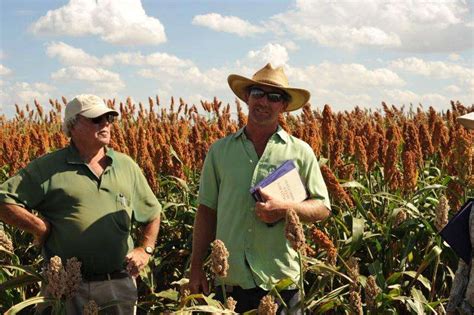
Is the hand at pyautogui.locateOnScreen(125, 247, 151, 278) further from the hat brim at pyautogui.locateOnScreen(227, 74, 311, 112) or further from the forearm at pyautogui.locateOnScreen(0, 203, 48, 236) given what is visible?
the hat brim at pyautogui.locateOnScreen(227, 74, 311, 112)

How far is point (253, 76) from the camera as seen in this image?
3.83 metres

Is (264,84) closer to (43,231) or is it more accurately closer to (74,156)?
(74,156)

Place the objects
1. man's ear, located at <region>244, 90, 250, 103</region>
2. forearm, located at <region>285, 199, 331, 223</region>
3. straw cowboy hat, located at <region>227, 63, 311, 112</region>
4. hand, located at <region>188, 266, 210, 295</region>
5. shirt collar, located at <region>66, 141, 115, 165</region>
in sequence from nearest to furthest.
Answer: forearm, located at <region>285, 199, 331, 223</region> → hand, located at <region>188, 266, 210, 295</region> → straw cowboy hat, located at <region>227, 63, 311, 112</region> → shirt collar, located at <region>66, 141, 115, 165</region> → man's ear, located at <region>244, 90, 250, 103</region>

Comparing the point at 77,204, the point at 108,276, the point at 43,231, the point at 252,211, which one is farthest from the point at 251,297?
the point at 43,231

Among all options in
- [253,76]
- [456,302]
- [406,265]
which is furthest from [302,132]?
[456,302]

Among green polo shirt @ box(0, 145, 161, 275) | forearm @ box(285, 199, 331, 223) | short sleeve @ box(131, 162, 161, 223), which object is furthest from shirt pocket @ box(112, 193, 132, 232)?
forearm @ box(285, 199, 331, 223)

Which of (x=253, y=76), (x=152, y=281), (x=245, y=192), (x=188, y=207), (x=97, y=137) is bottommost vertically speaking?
(x=152, y=281)

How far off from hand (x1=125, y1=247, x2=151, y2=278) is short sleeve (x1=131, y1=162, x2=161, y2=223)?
18 centimetres

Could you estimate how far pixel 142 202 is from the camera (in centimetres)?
407

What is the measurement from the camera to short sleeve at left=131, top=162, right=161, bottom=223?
13.3ft

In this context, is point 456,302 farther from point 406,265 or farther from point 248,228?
point 406,265

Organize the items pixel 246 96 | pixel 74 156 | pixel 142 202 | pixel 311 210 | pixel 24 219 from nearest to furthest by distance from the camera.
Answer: pixel 311 210
pixel 24 219
pixel 74 156
pixel 246 96
pixel 142 202

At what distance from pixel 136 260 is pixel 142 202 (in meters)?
0.35

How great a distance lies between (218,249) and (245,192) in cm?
117
